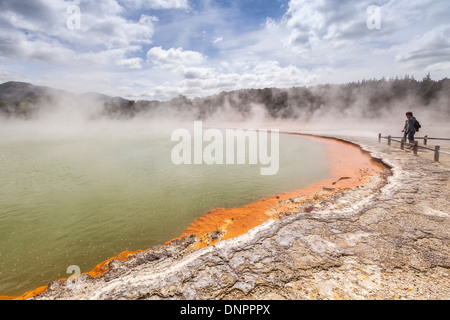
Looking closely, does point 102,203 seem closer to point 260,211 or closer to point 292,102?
point 260,211

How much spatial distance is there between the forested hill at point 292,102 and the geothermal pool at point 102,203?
31.2 metres

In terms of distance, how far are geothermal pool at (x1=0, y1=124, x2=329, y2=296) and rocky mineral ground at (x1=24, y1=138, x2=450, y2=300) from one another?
103 cm

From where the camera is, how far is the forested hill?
30.2m

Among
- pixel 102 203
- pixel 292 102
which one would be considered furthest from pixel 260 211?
pixel 292 102

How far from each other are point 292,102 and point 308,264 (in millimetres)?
42474

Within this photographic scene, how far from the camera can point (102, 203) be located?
5.53 m

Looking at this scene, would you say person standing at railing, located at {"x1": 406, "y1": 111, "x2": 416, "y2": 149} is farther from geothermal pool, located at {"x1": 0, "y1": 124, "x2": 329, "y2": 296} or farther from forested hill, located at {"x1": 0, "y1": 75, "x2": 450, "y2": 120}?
forested hill, located at {"x1": 0, "y1": 75, "x2": 450, "y2": 120}

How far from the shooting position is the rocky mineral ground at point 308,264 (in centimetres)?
194

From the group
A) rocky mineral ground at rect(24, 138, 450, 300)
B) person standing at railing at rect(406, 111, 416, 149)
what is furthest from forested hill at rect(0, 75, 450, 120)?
rocky mineral ground at rect(24, 138, 450, 300)

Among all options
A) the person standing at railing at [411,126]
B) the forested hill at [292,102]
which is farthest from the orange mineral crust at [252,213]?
the forested hill at [292,102]

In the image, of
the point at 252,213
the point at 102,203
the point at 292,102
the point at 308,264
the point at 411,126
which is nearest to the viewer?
the point at 308,264

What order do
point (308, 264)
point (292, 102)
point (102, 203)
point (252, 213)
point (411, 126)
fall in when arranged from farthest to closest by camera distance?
point (292, 102), point (411, 126), point (102, 203), point (252, 213), point (308, 264)

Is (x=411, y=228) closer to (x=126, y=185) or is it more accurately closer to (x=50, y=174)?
(x=126, y=185)
